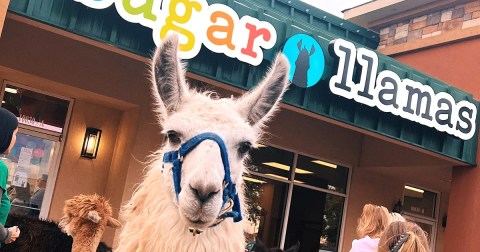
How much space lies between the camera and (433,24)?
11562mm

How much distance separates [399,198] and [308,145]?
2.80 metres

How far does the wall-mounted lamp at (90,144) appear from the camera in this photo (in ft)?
28.0

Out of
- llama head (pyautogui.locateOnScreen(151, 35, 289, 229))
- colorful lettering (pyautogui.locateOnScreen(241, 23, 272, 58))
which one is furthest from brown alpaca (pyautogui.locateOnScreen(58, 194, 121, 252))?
colorful lettering (pyautogui.locateOnScreen(241, 23, 272, 58))

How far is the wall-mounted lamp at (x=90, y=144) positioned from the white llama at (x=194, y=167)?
6.37m

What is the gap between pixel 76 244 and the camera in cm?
369

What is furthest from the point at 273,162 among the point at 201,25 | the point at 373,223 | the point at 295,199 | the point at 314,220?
the point at 373,223

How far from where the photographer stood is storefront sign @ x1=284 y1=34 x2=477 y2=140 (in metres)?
7.15

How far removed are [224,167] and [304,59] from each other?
495 centimetres

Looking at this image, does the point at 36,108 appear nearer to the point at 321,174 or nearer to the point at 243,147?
the point at 321,174

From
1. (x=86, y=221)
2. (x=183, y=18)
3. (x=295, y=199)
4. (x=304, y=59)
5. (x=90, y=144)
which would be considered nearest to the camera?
(x=86, y=221)

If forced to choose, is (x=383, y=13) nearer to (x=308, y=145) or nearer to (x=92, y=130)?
(x=308, y=145)

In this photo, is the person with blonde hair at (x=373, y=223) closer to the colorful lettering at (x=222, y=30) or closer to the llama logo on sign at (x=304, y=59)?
the llama logo on sign at (x=304, y=59)

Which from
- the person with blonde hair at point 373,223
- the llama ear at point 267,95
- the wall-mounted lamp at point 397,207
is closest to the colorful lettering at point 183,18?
the person with blonde hair at point 373,223

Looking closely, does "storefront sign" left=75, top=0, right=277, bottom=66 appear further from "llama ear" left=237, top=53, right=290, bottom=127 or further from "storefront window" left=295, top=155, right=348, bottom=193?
"storefront window" left=295, top=155, right=348, bottom=193
